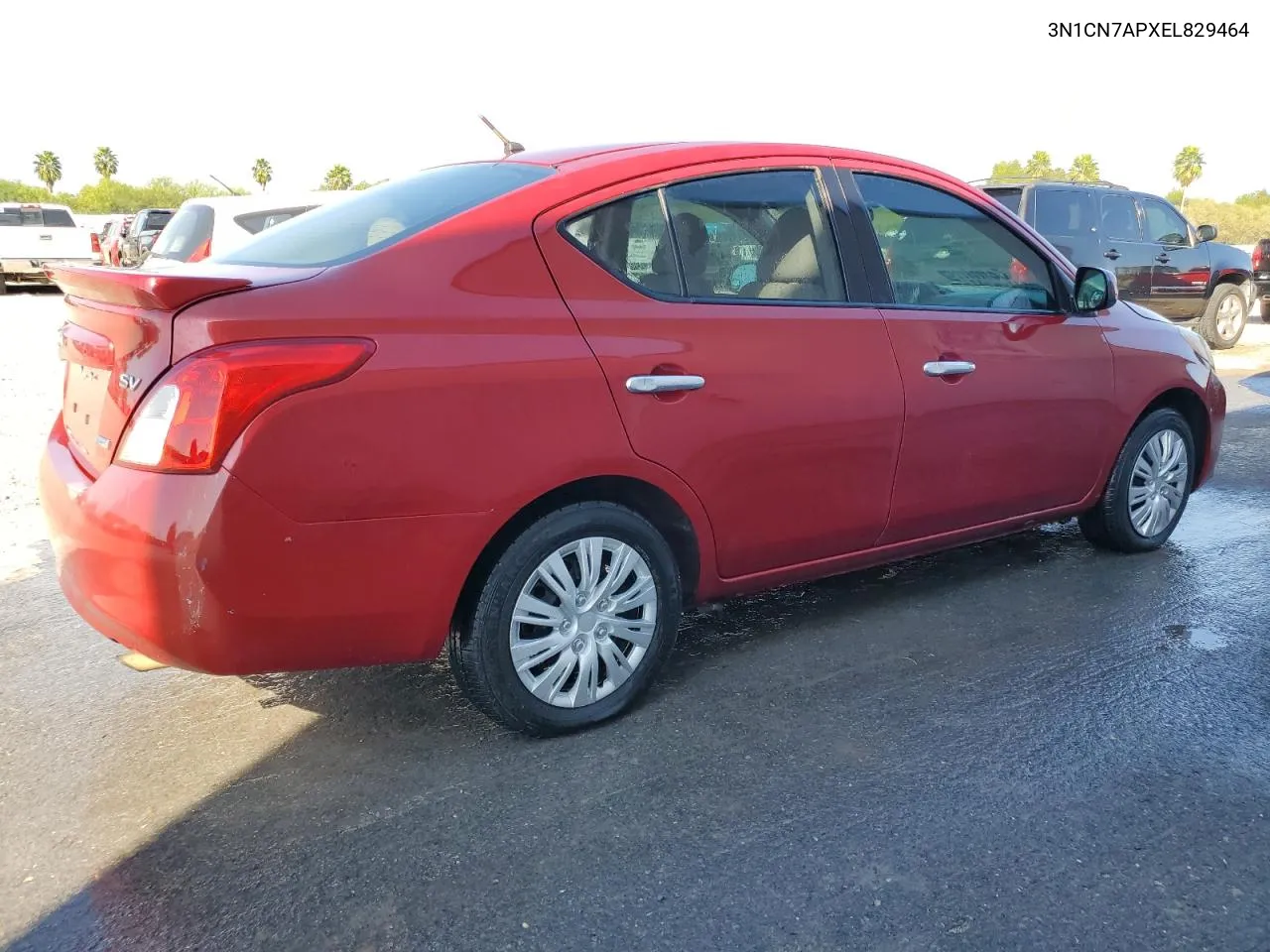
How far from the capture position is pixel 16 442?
22.1 feet

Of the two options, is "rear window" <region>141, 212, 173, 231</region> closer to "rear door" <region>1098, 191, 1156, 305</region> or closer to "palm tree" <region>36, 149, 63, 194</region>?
"rear door" <region>1098, 191, 1156, 305</region>

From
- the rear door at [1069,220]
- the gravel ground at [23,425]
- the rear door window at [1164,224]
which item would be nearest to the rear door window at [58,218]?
the gravel ground at [23,425]

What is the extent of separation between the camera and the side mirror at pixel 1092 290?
4.24 m

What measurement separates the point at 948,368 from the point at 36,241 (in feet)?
70.1

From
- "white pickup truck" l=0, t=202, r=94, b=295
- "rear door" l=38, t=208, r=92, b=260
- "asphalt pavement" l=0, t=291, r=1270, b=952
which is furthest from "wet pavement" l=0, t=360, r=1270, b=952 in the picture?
"rear door" l=38, t=208, r=92, b=260

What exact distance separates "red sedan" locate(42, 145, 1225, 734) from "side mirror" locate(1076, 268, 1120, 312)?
0.12 meters

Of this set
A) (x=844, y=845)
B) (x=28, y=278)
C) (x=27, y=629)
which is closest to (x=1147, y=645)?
(x=844, y=845)

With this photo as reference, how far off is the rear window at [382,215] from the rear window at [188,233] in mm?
6964

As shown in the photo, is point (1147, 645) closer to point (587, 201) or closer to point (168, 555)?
point (587, 201)

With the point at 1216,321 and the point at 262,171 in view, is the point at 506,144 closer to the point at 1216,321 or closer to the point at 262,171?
the point at 1216,321

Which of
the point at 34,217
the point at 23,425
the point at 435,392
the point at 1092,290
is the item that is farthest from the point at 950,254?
the point at 34,217

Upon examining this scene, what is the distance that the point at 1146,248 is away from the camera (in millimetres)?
11609

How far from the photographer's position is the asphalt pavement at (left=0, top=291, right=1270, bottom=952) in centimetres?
226

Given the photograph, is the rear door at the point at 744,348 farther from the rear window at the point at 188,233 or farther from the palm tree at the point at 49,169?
the palm tree at the point at 49,169
